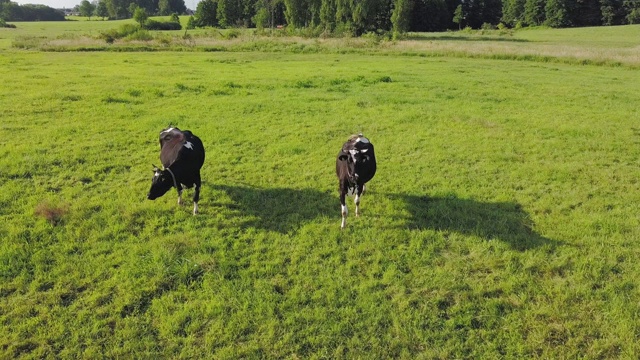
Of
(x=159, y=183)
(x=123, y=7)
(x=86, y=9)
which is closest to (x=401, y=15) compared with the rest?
(x=159, y=183)

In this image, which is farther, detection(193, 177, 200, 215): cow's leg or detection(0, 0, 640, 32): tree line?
detection(0, 0, 640, 32): tree line

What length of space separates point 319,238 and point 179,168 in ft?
9.09

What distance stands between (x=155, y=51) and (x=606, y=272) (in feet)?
119

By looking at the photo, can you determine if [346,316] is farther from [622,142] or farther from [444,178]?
[622,142]

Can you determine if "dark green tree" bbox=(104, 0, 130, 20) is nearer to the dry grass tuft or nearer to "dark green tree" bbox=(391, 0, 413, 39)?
"dark green tree" bbox=(391, 0, 413, 39)

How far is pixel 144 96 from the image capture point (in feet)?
52.5

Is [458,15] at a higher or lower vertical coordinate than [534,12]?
lower

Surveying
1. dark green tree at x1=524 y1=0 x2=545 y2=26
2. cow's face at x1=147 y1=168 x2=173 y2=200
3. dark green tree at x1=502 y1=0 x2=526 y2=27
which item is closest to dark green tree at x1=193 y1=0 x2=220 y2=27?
dark green tree at x1=502 y1=0 x2=526 y2=27

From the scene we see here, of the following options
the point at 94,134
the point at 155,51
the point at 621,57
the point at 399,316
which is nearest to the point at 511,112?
the point at 399,316

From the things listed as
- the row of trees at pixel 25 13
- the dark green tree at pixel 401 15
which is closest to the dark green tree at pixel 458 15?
the dark green tree at pixel 401 15

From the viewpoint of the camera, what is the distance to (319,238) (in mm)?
6598

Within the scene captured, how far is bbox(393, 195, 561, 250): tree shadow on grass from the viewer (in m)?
6.62

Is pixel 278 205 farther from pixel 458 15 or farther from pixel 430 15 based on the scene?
pixel 458 15

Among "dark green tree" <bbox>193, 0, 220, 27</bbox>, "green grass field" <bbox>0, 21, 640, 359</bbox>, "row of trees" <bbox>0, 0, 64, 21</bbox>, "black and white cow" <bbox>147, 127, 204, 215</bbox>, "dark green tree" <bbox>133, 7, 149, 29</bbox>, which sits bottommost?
"green grass field" <bbox>0, 21, 640, 359</bbox>
